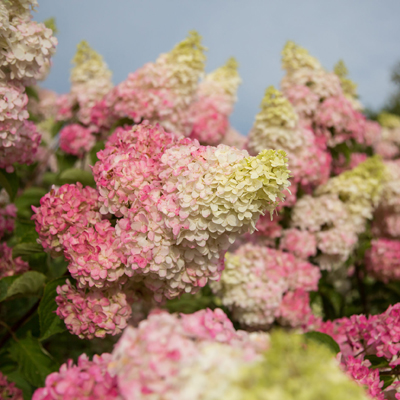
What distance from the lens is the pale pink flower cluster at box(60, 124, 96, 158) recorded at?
8.18ft

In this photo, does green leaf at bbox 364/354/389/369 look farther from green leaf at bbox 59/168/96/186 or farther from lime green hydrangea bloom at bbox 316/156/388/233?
green leaf at bbox 59/168/96/186

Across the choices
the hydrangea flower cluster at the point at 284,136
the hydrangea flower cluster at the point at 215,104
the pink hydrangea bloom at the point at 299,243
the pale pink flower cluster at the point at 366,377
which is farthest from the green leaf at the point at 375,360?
the hydrangea flower cluster at the point at 215,104

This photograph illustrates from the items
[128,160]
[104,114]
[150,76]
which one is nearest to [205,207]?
[128,160]

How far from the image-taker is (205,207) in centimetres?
107

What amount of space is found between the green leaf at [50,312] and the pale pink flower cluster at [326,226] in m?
1.24

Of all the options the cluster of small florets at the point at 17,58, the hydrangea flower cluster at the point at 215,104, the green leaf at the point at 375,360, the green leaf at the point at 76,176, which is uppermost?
the hydrangea flower cluster at the point at 215,104

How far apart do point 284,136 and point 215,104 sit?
3.33 feet

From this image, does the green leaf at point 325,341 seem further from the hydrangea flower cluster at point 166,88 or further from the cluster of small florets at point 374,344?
the hydrangea flower cluster at point 166,88

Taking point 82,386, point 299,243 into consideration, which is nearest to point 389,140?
point 299,243

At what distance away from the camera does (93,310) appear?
3.91ft

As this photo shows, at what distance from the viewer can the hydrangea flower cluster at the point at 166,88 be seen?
6.59ft

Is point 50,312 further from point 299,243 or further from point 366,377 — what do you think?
point 299,243

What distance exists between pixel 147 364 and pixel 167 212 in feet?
1.77

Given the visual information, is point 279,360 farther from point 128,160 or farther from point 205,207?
point 128,160
